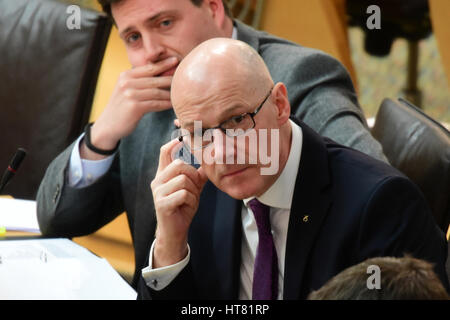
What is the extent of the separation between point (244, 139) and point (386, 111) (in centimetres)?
61

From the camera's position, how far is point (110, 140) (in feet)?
5.82

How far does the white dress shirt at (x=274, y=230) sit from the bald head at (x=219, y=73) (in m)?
0.16

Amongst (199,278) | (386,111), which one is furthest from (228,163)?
(386,111)

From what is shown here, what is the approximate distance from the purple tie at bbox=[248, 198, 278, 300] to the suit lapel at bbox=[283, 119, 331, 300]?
3 centimetres

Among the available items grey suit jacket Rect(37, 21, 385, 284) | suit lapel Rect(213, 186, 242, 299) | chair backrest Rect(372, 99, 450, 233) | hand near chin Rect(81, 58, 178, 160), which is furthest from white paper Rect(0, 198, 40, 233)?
chair backrest Rect(372, 99, 450, 233)

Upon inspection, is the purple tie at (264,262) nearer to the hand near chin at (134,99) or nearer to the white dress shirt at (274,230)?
the white dress shirt at (274,230)

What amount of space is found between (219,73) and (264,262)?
1.17 ft

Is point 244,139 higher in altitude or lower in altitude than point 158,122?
higher

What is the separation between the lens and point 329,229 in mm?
1237

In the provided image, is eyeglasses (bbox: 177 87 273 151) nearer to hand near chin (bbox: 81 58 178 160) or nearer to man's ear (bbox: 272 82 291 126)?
man's ear (bbox: 272 82 291 126)

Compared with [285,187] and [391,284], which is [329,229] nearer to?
→ [285,187]

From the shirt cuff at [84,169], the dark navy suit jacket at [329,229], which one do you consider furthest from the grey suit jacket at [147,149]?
the dark navy suit jacket at [329,229]

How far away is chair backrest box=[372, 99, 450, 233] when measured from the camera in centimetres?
138
